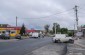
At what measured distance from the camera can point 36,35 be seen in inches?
3465

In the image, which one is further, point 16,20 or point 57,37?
point 16,20

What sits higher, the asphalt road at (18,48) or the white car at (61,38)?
the white car at (61,38)

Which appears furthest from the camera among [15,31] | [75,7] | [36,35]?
[15,31]

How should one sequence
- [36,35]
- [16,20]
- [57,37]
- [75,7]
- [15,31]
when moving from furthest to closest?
[15,31] < [16,20] < [36,35] < [75,7] < [57,37]

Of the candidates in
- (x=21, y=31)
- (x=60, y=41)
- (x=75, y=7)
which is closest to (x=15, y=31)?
(x=21, y=31)

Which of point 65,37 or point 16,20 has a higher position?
point 16,20

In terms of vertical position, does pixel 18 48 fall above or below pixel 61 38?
below

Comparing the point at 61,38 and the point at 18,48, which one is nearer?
the point at 18,48

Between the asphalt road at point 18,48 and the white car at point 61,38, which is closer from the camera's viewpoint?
the asphalt road at point 18,48

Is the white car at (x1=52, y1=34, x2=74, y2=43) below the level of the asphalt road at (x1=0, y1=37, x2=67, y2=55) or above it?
above

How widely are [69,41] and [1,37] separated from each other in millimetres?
27996

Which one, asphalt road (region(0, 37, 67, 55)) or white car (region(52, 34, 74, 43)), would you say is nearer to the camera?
asphalt road (region(0, 37, 67, 55))

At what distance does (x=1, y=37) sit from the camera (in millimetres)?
72750

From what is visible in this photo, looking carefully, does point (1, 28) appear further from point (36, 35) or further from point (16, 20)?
point (36, 35)
